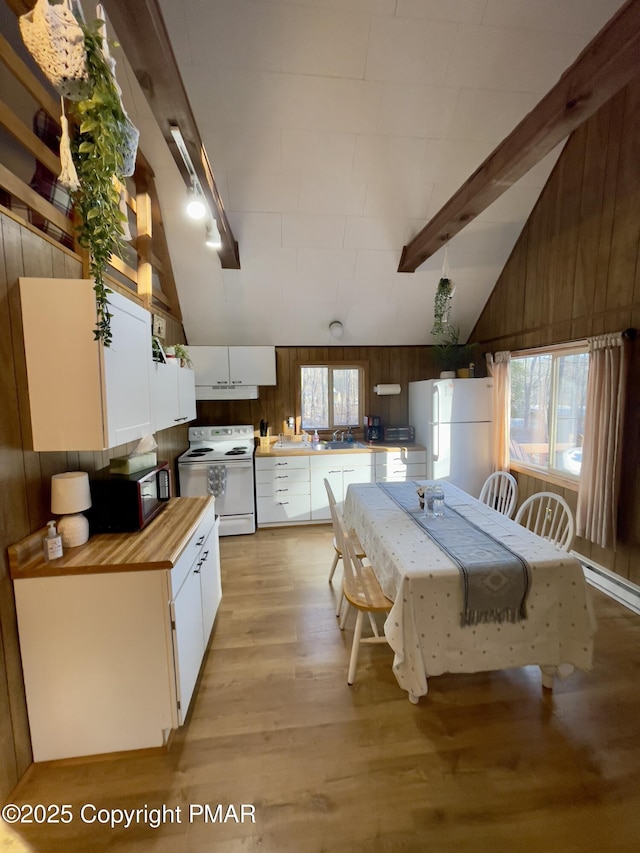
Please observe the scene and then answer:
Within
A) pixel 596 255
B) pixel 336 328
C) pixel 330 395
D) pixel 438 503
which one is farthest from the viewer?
pixel 330 395

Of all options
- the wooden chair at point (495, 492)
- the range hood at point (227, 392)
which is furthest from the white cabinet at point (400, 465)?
the range hood at point (227, 392)

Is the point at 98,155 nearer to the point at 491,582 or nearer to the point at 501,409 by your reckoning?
the point at 491,582

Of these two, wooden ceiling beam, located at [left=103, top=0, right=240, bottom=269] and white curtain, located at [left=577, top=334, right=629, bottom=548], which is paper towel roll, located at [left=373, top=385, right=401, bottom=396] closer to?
white curtain, located at [left=577, top=334, right=629, bottom=548]

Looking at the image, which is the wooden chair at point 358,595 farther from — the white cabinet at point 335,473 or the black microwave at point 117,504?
the white cabinet at point 335,473

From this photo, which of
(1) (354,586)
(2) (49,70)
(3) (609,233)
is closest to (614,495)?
(3) (609,233)

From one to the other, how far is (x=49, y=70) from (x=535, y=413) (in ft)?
12.8

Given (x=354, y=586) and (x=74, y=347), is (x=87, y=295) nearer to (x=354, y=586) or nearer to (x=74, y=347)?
(x=74, y=347)

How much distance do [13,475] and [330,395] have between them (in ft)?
11.3

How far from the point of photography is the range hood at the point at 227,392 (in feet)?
13.1

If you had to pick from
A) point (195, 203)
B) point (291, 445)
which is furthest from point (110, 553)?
point (291, 445)

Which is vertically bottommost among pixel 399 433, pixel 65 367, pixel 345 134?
pixel 399 433

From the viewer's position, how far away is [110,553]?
154 cm

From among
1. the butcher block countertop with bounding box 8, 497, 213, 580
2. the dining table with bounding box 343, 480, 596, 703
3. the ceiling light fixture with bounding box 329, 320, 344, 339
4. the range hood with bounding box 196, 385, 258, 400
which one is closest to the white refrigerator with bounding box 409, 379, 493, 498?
the ceiling light fixture with bounding box 329, 320, 344, 339

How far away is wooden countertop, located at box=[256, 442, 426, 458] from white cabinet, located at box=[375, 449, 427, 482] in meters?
0.03
